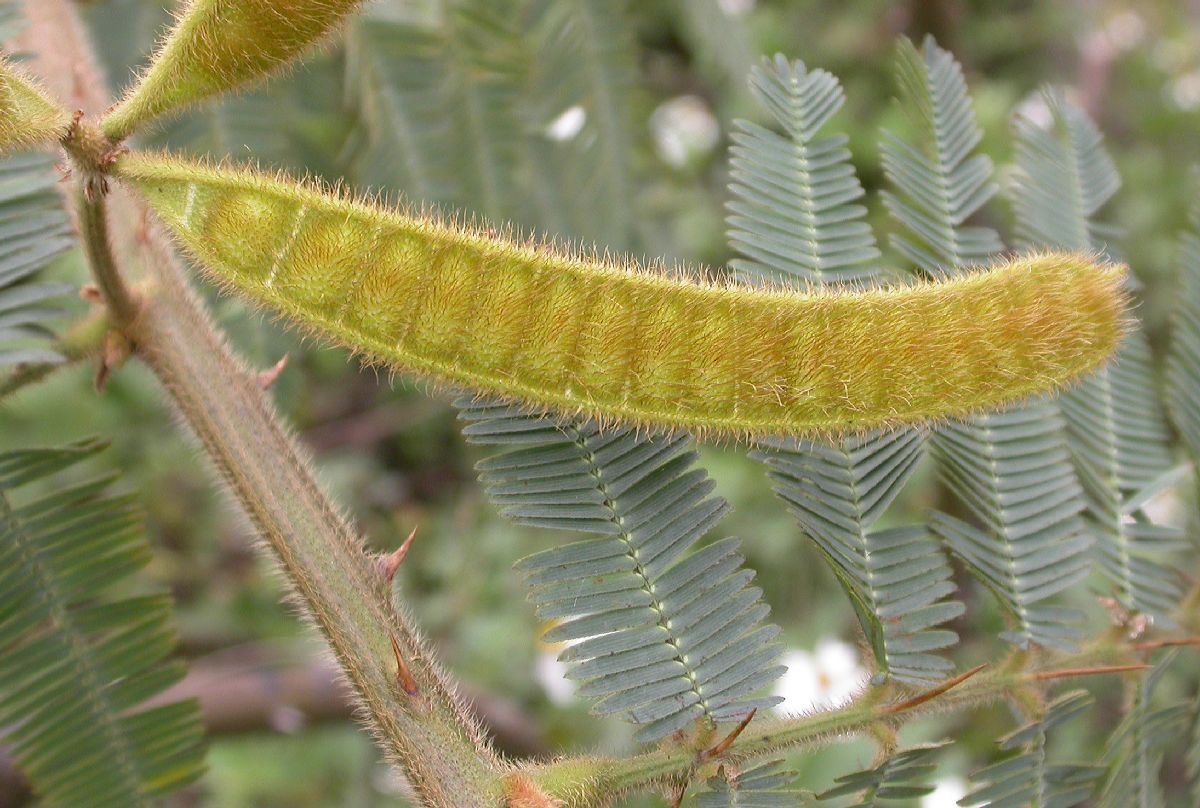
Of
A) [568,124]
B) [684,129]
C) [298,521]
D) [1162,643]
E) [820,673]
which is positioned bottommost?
[1162,643]

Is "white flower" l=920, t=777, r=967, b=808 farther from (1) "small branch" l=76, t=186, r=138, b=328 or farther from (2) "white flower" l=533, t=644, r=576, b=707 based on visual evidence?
(1) "small branch" l=76, t=186, r=138, b=328

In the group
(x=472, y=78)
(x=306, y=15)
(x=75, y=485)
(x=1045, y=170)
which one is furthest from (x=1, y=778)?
(x=1045, y=170)

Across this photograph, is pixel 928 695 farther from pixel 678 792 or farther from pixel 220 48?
pixel 220 48

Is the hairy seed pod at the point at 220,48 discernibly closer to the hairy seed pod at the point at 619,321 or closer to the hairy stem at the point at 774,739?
the hairy seed pod at the point at 619,321

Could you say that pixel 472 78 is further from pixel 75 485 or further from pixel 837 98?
pixel 75 485

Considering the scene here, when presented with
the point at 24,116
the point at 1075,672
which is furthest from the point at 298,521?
the point at 1075,672

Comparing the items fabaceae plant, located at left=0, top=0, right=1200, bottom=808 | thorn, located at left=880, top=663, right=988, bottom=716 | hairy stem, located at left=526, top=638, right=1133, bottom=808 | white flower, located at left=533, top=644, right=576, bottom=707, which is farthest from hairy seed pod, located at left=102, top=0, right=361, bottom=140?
white flower, located at left=533, top=644, right=576, bottom=707
